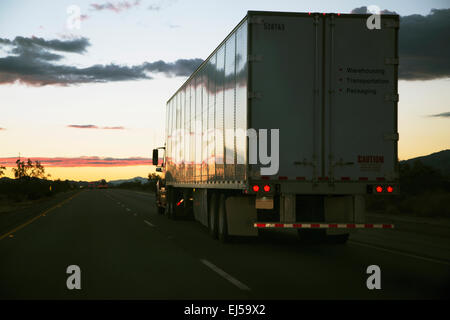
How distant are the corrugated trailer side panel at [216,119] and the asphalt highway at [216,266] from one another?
6.60 ft

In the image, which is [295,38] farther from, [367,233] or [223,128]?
[367,233]

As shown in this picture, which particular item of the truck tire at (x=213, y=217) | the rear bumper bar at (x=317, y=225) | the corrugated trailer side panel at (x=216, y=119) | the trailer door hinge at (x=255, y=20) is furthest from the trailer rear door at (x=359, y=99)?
the truck tire at (x=213, y=217)

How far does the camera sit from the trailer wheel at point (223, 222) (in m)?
14.1

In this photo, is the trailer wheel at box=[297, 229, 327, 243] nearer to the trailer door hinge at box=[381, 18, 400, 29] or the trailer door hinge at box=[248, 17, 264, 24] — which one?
the trailer door hinge at box=[381, 18, 400, 29]

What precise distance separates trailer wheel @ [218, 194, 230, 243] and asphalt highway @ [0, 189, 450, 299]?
0.27 m

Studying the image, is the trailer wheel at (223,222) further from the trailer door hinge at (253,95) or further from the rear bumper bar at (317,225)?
the trailer door hinge at (253,95)

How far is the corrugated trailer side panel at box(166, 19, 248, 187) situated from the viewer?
12688 mm

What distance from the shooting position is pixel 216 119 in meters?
15.3

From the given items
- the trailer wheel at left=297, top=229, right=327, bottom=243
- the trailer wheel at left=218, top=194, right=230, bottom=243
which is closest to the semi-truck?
the trailer wheel at left=218, top=194, right=230, bottom=243

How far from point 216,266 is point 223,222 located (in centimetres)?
352
